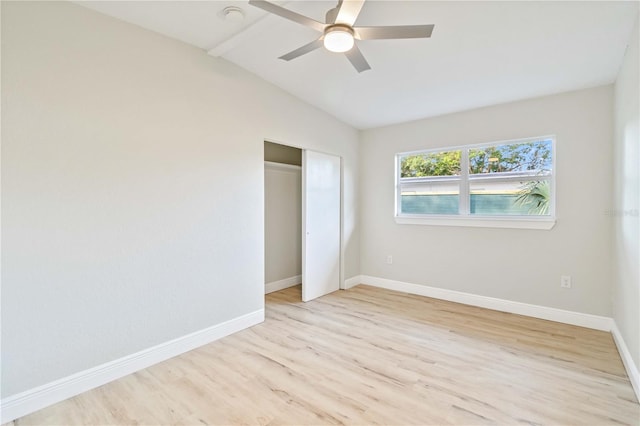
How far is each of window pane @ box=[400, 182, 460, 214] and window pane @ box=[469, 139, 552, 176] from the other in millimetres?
360

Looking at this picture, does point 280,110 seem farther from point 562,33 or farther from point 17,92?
point 562,33

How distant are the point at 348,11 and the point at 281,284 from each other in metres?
3.81

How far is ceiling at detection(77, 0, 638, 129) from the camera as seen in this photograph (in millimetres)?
2148

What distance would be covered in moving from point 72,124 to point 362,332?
9.60 feet

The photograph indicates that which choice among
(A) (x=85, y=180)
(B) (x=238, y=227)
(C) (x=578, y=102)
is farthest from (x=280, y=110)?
(C) (x=578, y=102)

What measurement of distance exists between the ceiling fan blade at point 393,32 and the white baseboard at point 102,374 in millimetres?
2714

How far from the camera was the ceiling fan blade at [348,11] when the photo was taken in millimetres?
1616

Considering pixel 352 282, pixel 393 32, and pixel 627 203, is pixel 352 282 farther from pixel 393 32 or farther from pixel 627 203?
pixel 393 32

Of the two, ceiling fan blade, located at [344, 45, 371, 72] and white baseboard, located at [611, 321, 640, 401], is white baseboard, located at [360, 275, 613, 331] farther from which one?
ceiling fan blade, located at [344, 45, 371, 72]

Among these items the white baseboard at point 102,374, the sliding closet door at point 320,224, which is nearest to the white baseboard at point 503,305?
the sliding closet door at point 320,224

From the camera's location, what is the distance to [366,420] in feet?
5.98

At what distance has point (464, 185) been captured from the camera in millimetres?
4004

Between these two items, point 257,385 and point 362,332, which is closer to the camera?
point 257,385

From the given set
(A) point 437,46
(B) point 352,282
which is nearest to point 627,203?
(A) point 437,46
